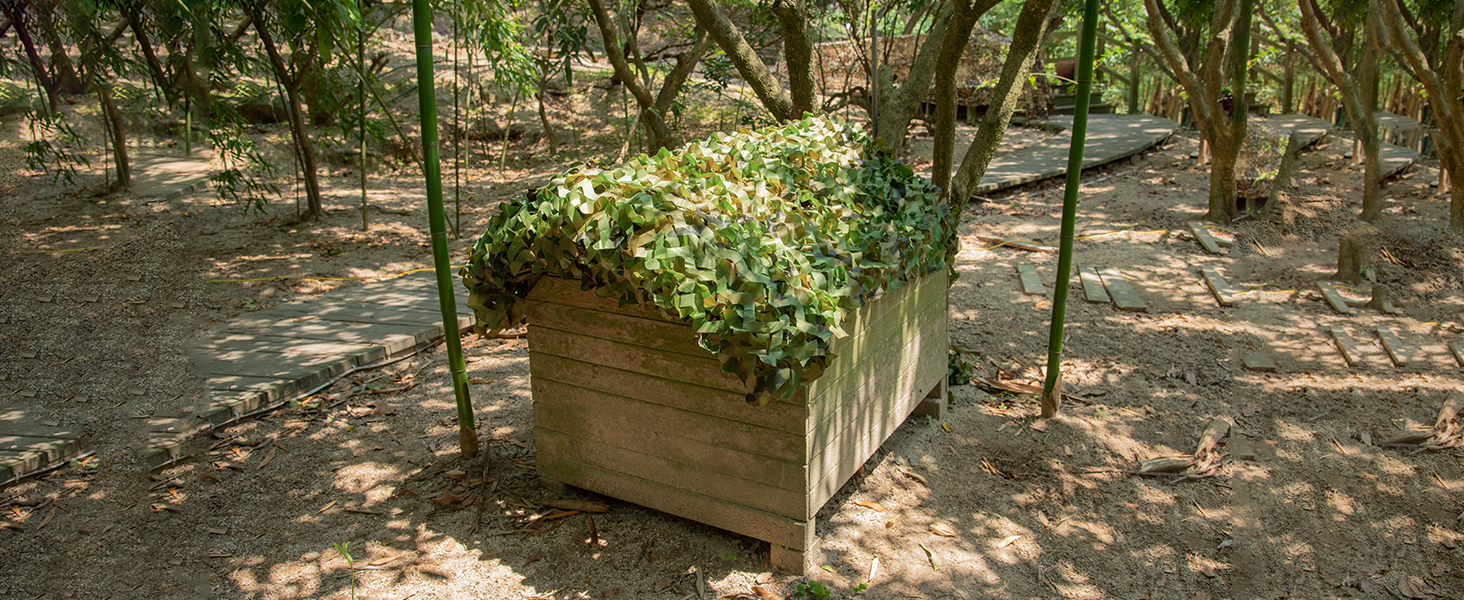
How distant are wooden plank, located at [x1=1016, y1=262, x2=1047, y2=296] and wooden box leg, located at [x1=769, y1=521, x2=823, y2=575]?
3807 mm

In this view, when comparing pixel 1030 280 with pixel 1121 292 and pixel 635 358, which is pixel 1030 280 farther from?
pixel 635 358

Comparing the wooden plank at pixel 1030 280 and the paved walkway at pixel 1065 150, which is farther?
the paved walkway at pixel 1065 150

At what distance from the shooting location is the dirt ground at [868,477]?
9.84 feet

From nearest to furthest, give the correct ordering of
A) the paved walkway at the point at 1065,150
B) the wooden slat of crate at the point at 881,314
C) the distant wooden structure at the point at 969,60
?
1. the wooden slat of crate at the point at 881,314
2. the paved walkway at the point at 1065,150
3. the distant wooden structure at the point at 969,60

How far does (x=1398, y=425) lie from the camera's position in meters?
4.14

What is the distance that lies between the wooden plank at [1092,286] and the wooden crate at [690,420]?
3220 millimetres

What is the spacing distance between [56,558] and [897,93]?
4.14m

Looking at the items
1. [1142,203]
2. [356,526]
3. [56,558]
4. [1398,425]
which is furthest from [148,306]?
[1142,203]

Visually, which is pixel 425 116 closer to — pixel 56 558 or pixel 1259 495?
pixel 56 558

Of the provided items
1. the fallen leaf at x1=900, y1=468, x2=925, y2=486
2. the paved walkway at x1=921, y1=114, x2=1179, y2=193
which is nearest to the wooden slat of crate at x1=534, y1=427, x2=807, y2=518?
the fallen leaf at x1=900, y1=468, x2=925, y2=486

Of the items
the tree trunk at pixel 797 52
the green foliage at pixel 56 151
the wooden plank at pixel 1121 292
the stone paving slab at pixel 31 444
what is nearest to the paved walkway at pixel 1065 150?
the wooden plank at pixel 1121 292

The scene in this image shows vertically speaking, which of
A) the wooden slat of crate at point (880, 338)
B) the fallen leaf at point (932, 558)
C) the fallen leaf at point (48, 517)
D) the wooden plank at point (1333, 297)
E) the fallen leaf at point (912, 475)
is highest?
the wooden slat of crate at point (880, 338)

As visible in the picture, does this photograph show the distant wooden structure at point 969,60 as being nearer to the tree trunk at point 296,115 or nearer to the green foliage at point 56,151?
the tree trunk at point 296,115

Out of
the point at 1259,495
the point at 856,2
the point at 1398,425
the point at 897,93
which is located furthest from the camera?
the point at 856,2
